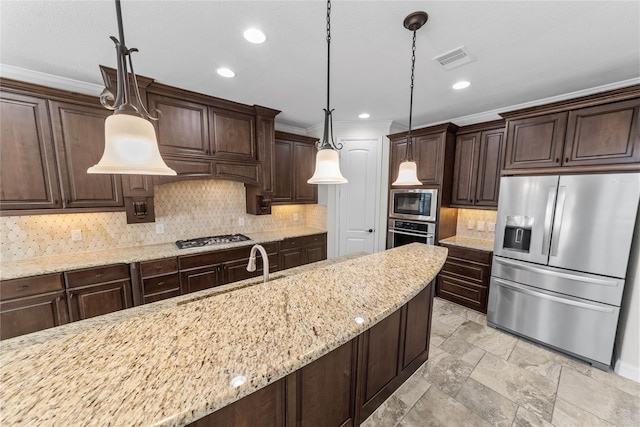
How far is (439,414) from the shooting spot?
1.72 metres

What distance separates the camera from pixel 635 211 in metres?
1.93

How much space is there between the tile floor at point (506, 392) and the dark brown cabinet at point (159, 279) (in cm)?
223

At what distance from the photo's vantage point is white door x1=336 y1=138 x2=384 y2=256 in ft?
12.3

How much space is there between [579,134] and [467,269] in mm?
1790

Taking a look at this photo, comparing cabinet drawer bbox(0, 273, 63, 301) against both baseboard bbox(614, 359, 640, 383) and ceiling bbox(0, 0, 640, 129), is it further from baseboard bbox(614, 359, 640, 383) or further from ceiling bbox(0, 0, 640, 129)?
baseboard bbox(614, 359, 640, 383)

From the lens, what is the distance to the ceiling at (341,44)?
4.64 feet

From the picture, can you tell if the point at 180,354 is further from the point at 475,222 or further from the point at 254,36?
the point at 475,222

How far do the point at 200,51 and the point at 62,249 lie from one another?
95.3 inches

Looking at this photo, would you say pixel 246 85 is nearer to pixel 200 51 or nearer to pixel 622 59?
pixel 200 51

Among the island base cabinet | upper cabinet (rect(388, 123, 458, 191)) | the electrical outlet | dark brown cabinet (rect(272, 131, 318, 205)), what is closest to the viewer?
the island base cabinet

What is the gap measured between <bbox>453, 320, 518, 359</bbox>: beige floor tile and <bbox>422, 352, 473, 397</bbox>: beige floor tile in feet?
1.38

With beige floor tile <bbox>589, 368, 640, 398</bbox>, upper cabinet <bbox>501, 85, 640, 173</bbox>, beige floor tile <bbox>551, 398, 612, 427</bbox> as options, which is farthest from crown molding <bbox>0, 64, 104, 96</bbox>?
beige floor tile <bbox>589, 368, 640, 398</bbox>

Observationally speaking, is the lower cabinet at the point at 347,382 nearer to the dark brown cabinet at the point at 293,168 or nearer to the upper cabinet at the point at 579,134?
the upper cabinet at the point at 579,134

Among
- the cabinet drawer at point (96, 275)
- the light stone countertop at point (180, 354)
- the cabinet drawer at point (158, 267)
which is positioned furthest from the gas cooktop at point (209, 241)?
the light stone countertop at point (180, 354)
